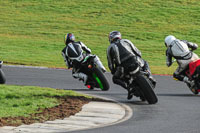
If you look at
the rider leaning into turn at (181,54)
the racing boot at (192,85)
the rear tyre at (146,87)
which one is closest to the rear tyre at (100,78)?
the rider leaning into turn at (181,54)

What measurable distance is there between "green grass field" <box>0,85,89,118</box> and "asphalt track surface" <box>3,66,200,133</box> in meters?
1.70

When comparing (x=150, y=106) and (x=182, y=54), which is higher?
(x=182, y=54)

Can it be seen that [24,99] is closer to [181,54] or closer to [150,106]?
[150,106]

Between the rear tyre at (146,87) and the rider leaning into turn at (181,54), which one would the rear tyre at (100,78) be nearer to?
the rider leaning into turn at (181,54)

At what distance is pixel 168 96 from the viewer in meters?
14.7

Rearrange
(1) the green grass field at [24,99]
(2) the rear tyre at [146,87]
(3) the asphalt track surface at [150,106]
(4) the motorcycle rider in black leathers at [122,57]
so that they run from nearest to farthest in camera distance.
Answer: (3) the asphalt track surface at [150,106], (1) the green grass field at [24,99], (2) the rear tyre at [146,87], (4) the motorcycle rider in black leathers at [122,57]

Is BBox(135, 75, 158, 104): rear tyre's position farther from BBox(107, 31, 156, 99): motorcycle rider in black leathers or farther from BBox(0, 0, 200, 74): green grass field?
BBox(0, 0, 200, 74): green grass field

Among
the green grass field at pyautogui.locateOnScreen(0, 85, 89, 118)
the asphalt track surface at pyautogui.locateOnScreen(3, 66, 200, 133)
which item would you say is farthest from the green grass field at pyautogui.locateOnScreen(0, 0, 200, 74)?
the green grass field at pyautogui.locateOnScreen(0, 85, 89, 118)

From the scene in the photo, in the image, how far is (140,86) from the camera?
12.6 meters

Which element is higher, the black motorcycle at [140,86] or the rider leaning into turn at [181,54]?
the rider leaning into turn at [181,54]

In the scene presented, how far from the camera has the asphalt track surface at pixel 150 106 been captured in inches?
384

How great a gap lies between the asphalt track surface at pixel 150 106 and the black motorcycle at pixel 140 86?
0.20m

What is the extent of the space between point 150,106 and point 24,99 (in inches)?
114

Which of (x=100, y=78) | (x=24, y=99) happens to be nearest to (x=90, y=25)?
(x=100, y=78)
